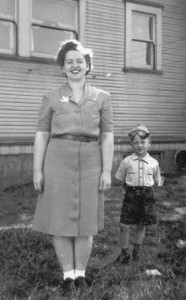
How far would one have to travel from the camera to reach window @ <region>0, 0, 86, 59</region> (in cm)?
998

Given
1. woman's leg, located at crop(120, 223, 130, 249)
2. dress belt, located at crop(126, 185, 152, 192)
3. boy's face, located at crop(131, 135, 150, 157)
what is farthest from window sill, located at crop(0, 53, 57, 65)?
woman's leg, located at crop(120, 223, 130, 249)

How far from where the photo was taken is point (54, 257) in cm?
464

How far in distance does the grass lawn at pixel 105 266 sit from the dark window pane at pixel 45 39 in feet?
15.4

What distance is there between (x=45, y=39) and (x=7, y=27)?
0.91m

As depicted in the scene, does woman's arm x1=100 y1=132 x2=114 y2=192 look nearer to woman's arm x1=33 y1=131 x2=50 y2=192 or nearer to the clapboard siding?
woman's arm x1=33 y1=131 x2=50 y2=192

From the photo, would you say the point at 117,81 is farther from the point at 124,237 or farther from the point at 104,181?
the point at 104,181

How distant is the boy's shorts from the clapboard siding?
566 cm

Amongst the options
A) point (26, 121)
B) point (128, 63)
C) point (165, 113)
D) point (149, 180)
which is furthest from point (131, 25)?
point (149, 180)

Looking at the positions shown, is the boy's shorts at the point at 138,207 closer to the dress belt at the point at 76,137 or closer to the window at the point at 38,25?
the dress belt at the point at 76,137

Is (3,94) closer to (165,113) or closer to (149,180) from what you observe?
(165,113)

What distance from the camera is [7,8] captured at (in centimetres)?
997

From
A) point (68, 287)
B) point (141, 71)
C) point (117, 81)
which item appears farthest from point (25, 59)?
point (68, 287)

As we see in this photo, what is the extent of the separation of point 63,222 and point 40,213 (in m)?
0.22

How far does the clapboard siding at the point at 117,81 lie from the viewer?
10.1m
